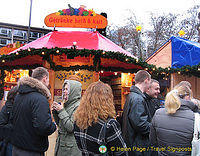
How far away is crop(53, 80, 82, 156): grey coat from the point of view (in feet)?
9.75

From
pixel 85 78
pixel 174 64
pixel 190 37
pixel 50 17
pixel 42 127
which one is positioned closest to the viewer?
pixel 42 127

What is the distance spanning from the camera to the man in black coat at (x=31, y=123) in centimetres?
254

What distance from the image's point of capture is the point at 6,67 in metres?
9.24

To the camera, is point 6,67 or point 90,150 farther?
point 6,67

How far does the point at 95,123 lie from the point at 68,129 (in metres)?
1.00

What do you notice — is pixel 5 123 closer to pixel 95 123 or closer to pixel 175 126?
pixel 95 123

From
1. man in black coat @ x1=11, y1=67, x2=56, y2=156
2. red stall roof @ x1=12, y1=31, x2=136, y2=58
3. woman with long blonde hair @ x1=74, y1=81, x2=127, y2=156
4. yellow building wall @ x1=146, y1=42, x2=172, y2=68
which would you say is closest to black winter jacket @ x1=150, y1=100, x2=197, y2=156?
woman with long blonde hair @ x1=74, y1=81, x2=127, y2=156


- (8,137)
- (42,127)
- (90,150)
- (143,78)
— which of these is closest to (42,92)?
(42,127)

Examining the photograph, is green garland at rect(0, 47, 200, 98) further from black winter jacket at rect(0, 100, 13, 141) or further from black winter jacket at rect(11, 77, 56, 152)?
black winter jacket at rect(11, 77, 56, 152)

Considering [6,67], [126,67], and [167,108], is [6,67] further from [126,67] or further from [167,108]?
[167,108]

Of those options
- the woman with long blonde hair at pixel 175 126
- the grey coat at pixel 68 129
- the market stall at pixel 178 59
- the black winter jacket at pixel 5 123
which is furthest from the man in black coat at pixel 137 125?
the market stall at pixel 178 59

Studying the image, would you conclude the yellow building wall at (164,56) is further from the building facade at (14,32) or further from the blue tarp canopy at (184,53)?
the building facade at (14,32)

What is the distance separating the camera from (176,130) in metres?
2.45

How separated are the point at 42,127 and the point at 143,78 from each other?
185 cm
